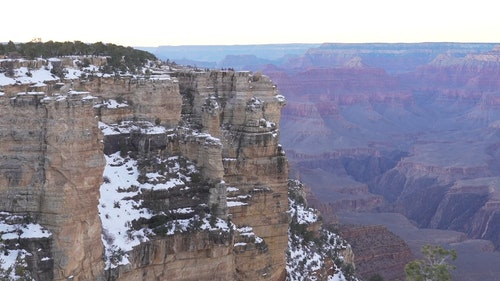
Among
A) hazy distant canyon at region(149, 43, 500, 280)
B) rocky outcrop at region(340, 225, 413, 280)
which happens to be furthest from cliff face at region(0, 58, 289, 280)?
hazy distant canyon at region(149, 43, 500, 280)

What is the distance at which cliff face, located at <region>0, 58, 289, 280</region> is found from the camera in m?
19.2

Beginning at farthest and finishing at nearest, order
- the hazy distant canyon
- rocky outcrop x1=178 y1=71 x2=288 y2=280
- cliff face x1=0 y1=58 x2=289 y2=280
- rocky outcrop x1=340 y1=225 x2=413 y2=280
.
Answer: the hazy distant canyon
rocky outcrop x1=340 y1=225 x2=413 y2=280
rocky outcrop x1=178 y1=71 x2=288 y2=280
cliff face x1=0 y1=58 x2=289 y2=280

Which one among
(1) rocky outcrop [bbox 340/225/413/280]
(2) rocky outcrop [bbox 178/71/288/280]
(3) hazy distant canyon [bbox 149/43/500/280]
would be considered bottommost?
(3) hazy distant canyon [bbox 149/43/500/280]

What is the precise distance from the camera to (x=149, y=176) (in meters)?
24.6

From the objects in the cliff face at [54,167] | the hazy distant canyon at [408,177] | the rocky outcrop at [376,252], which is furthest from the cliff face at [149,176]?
the hazy distant canyon at [408,177]

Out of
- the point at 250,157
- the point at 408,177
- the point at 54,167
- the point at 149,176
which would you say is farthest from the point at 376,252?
the point at 408,177

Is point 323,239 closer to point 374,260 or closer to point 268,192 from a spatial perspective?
point 268,192

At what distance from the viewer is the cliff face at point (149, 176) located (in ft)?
62.8

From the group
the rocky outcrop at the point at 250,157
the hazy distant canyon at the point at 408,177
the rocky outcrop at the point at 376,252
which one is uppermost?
the rocky outcrop at the point at 250,157

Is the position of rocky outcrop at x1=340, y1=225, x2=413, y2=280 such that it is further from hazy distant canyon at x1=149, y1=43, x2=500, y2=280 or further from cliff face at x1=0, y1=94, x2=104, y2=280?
cliff face at x1=0, y1=94, x2=104, y2=280

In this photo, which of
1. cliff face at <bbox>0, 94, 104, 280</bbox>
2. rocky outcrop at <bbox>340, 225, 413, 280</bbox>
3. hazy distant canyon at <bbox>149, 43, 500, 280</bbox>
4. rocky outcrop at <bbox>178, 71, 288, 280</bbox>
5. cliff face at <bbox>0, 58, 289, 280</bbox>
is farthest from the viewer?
hazy distant canyon at <bbox>149, 43, 500, 280</bbox>

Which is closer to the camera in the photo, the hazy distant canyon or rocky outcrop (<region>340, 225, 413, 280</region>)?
rocky outcrop (<region>340, 225, 413, 280</region>)

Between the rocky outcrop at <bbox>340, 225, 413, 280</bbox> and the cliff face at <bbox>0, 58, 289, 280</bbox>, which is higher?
the cliff face at <bbox>0, 58, 289, 280</bbox>

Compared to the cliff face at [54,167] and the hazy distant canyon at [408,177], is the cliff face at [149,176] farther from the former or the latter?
the hazy distant canyon at [408,177]
